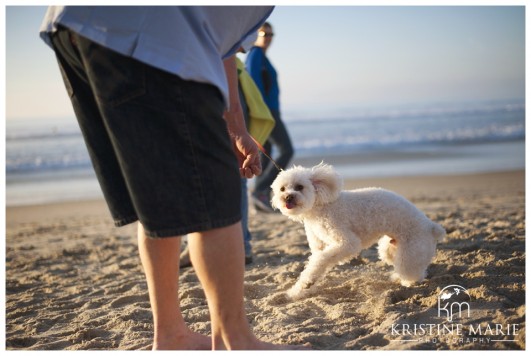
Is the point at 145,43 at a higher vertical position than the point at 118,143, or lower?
higher

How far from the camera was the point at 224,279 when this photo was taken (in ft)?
7.29

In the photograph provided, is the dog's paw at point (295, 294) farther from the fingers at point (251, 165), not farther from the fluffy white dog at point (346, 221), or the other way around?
the fingers at point (251, 165)

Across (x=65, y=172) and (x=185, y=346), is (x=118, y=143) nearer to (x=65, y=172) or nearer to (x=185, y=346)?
(x=185, y=346)

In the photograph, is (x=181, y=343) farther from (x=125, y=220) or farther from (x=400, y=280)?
(x=400, y=280)

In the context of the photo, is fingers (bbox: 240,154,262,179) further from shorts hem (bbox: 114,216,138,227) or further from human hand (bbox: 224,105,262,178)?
shorts hem (bbox: 114,216,138,227)

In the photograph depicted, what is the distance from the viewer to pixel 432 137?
16.5 m

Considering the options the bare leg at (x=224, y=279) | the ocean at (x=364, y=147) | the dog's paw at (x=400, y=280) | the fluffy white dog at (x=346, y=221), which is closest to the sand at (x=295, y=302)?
the dog's paw at (x=400, y=280)

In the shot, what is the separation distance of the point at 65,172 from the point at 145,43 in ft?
37.2

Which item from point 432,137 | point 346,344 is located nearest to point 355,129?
point 432,137

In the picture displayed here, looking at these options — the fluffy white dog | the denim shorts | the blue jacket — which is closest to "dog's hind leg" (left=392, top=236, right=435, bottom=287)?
the fluffy white dog

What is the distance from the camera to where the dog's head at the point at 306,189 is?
10.8 ft

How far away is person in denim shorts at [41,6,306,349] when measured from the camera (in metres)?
2.00

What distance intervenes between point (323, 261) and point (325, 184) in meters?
0.46

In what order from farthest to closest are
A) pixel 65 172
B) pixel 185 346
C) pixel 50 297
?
pixel 65 172 → pixel 50 297 → pixel 185 346
